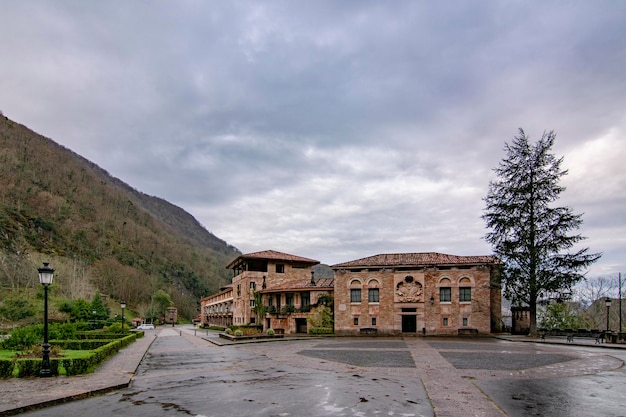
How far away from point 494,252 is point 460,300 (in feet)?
16.3

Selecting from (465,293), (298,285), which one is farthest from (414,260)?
(298,285)

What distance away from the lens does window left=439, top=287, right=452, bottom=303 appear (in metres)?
38.6

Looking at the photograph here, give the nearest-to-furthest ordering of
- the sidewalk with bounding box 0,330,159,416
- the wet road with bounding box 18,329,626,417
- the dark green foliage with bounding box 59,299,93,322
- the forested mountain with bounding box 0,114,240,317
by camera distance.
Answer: the wet road with bounding box 18,329,626,417 < the sidewalk with bounding box 0,330,159,416 < the dark green foliage with bounding box 59,299,93,322 < the forested mountain with bounding box 0,114,240,317

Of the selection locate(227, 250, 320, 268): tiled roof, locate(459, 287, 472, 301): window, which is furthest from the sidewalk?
locate(227, 250, 320, 268): tiled roof

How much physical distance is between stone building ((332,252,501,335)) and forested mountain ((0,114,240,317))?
42.5 m

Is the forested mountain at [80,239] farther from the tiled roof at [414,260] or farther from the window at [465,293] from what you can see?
the window at [465,293]

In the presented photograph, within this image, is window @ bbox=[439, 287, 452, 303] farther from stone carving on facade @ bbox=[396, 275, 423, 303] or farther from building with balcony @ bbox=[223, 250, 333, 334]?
building with balcony @ bbox=[223, 250, 333, 334]

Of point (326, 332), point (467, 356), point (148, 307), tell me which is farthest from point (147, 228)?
point (467, 356)

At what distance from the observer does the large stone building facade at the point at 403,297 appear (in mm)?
37938

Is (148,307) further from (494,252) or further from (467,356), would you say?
(467,356)

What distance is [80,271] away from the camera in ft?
252

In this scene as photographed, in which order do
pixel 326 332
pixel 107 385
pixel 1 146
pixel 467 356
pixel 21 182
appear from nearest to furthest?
pixel 107 385, pixel 467 356, pixel 326 332, pixel 21 182, pixel 1 146

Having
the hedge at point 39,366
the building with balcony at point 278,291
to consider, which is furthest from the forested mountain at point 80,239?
the hedge at point 39,366

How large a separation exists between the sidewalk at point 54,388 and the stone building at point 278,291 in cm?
2764
